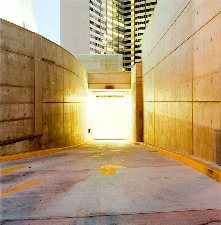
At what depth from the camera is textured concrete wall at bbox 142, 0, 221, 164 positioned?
646cm

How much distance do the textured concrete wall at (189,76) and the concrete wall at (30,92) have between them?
6.48 meters

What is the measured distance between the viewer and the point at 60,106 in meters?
13.7

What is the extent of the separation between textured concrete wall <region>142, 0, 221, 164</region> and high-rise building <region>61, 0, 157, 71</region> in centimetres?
8815

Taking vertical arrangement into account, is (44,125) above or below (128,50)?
below

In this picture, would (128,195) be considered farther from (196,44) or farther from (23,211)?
(196,44)

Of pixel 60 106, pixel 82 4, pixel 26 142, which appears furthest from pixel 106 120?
pixel 82 4

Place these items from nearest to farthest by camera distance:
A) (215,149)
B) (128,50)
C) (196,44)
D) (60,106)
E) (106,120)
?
(215,149) → (196,44) → (60,106) → (106,120) → (128,50)

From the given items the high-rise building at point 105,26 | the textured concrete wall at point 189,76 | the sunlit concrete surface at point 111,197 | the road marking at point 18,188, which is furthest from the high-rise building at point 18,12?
the high-rise building at point 105,26

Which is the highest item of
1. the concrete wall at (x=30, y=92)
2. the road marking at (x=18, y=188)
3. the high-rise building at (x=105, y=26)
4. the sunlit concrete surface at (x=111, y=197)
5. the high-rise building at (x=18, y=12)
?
the high-rise building at (x=105, y=26)

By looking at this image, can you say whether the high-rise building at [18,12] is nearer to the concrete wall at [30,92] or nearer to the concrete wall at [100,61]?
the concrete wall at [30,92]

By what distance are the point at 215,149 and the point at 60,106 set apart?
984cm

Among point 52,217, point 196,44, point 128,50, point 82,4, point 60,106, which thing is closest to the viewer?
point 52,217

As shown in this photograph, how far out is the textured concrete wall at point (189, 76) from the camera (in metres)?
6.46

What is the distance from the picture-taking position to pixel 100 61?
121 ft
